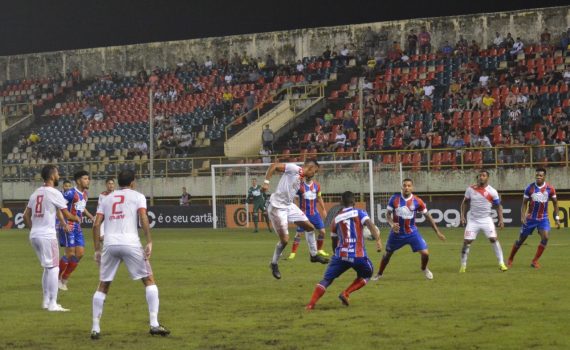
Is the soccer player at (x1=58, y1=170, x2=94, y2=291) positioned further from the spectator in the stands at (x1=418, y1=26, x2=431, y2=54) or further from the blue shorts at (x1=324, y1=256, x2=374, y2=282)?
the spectator in the stands at (x1=418, y1=26, x2=431, y2=54)

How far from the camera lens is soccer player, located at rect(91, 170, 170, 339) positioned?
13008 millimetres

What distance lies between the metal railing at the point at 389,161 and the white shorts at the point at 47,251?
3053 cm

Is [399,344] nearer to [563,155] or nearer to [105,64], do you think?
[563,155]

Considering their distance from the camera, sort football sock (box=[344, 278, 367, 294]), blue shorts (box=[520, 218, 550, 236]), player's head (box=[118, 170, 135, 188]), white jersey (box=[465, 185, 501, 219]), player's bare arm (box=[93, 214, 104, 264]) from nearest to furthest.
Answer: player's head (box=[118, 170, 135, 188]) → player's bare arm (box=[93, 214, 104, 264]) → football sock (box=[344, 278, 367, 294]) → white jersey (box=[465, 185, 501, 219]) → blue shorts (box=[520, 218, 550, 236])

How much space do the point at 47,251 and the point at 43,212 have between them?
0.59m

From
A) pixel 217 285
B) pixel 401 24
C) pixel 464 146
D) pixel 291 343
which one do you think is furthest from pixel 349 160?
pixel 291 343

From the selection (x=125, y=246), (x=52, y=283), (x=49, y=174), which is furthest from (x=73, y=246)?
(x=125, y=246)

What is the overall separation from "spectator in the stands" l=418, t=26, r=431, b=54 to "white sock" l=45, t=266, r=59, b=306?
41.7 metres

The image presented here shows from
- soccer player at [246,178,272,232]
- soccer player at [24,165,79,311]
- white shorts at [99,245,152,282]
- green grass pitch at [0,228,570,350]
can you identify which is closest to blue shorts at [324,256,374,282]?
green grass pitch at [0,228,570,350]

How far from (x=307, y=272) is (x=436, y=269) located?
2.81 meters

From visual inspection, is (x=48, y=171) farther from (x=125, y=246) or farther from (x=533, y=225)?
(x=533, y=225)

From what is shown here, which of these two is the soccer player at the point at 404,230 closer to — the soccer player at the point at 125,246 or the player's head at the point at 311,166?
the player's head at the point at 311,166

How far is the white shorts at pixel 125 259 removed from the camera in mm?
12992

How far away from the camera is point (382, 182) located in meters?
46.1
